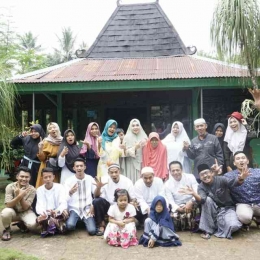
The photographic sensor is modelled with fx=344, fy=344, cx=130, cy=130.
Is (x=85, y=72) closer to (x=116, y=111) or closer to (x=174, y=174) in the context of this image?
(x=116, y=111)

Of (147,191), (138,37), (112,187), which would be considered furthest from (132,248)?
(138,37)

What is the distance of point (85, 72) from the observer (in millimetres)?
8969

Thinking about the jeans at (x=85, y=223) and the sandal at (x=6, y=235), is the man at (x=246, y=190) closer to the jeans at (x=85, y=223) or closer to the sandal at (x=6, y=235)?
the jeans at (x=85, y=223)

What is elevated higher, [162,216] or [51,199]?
[51,199]

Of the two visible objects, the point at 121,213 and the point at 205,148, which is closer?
the point at 121,213

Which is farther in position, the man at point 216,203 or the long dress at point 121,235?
the man at point 216,203

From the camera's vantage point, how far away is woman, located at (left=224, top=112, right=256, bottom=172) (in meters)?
5.65

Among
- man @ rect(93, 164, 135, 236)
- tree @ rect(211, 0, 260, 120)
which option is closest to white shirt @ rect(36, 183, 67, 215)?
man @ rect(93, 164, 135, 236)

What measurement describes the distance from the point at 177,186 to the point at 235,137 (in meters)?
1.42

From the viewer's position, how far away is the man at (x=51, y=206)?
15.8 feet

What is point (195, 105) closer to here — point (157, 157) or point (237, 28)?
point (237, 28)

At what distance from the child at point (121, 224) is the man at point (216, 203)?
2.67ft

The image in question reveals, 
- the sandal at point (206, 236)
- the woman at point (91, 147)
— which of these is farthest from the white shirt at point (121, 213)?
the woman at point (91, 147)

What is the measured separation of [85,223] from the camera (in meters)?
5.03
